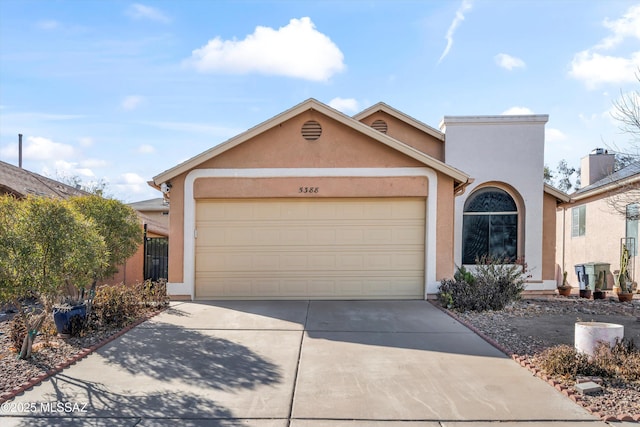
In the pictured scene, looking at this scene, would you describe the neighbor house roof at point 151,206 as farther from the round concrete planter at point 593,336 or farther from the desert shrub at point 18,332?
the round concrete planter at point 593,336

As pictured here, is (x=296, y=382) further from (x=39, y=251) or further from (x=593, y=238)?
(x=593, y=238)

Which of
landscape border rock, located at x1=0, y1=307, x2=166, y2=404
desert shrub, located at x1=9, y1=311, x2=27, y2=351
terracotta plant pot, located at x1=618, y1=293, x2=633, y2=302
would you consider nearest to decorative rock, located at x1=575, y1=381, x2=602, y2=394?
landscape border rock, located at x1=0, y1=307, x2=166, y2=404

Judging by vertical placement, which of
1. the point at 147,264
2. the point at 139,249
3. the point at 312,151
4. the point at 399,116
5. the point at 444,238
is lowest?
the point at 147,264

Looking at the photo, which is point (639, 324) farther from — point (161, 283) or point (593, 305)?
point (161, 283)

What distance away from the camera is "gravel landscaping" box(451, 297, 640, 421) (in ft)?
15.7

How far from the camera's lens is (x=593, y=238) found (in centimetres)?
1714

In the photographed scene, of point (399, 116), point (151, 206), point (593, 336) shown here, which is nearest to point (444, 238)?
point (593, 336)

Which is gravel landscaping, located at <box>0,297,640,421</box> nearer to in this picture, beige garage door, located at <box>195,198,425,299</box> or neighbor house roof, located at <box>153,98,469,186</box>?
beige garage door, located at <box>195,198,425,299</box>

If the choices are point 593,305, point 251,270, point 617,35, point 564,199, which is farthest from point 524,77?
point 251,270

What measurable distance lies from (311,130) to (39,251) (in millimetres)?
6683

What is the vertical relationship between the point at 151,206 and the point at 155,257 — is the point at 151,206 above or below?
above

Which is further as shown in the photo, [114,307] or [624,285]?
[624,285]

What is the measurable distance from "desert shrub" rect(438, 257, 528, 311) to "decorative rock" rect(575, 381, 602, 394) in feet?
14.4

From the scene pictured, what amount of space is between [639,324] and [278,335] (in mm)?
7041
